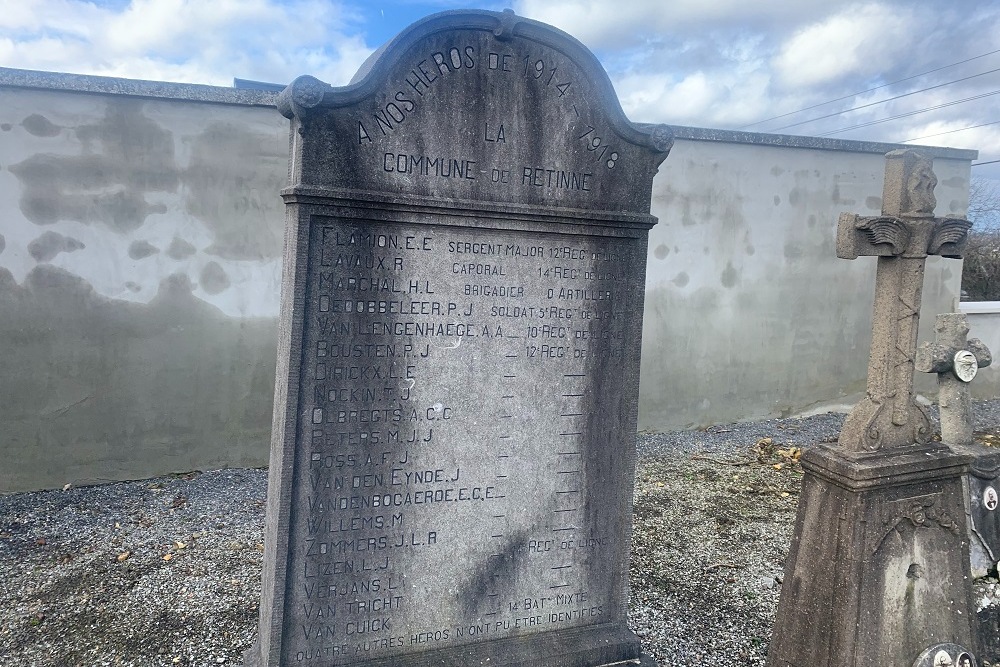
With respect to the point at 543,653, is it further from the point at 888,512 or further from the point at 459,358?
the point at 888,512

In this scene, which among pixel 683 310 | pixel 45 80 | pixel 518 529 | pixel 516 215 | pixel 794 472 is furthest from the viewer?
pixel 683 310

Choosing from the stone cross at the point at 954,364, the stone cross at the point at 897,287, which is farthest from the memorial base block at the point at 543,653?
the stone cross at the point at 954,364

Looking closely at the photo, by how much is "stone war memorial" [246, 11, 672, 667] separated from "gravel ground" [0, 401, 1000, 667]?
3.39ft

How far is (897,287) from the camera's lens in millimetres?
3289

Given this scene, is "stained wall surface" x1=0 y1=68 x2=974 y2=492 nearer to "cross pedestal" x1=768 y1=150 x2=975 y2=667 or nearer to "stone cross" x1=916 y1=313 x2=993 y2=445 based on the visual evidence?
"stone cross" x1=916 y1=313 x2=993 y2=445

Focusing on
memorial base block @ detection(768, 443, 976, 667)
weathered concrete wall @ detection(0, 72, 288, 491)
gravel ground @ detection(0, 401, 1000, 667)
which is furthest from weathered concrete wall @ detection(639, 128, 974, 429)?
memorial base block @ detection(768, 443, 976, 667)

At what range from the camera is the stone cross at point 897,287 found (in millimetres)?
3227

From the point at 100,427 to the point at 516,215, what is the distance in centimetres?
522

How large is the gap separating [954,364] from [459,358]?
3.57 m

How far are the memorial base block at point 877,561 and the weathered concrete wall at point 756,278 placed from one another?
4.72m

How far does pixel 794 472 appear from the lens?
6941 mm

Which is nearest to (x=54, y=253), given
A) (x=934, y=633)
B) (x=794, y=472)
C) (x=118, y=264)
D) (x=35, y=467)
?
(x=118, y=264)

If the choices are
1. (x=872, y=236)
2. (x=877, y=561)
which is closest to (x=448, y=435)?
(x=877, y=561)

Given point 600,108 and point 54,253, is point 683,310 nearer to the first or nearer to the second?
point 600,108
